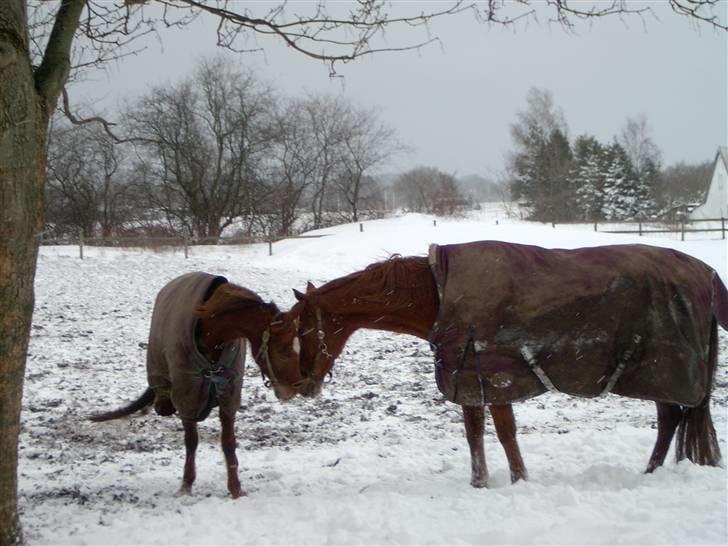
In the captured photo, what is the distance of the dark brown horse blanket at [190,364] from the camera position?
182 inches

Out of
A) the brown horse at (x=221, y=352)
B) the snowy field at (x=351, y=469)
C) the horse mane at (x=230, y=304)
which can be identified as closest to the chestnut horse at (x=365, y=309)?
the brown horse at (x=221, y=352)

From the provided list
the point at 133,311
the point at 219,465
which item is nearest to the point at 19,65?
the point at 219,465

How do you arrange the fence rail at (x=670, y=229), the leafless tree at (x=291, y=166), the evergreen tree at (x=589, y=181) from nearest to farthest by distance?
the fence rail at (x=670, y=229) < the leafless tree at (x=291, y=166) < the evergreen tree at (x=589, y=181)

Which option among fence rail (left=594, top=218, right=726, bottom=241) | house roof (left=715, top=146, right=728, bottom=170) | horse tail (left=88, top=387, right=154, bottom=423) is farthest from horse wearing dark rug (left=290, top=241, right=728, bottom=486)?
house roof (left=715, top=146, right=728, bottom=170)

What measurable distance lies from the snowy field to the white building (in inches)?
1693

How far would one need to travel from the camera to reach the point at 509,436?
448 centimetres

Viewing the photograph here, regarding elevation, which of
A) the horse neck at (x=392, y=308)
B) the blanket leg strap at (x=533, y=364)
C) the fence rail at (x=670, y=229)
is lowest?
the blanket leg strap at (x=533, y=364)

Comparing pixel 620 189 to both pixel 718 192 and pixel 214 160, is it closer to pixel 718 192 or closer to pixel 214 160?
pixel 718 192

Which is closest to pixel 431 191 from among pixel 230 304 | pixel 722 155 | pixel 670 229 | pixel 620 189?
pixel 620 189

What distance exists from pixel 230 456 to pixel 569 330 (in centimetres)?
254

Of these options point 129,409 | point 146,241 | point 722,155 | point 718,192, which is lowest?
point 129,409

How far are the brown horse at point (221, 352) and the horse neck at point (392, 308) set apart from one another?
0.37 m

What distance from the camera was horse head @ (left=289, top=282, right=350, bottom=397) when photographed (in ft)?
15.0

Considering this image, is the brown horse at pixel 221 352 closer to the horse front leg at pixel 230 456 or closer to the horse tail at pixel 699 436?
the horse front leg at pixel 230 456
